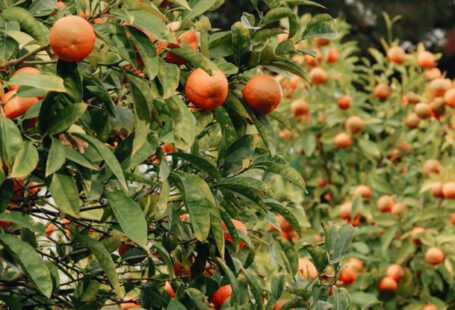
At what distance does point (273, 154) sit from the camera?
141 cm

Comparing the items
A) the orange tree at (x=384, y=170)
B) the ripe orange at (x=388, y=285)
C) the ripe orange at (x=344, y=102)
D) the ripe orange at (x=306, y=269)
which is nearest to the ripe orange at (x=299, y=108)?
the orange tree at (x=384, y=170)

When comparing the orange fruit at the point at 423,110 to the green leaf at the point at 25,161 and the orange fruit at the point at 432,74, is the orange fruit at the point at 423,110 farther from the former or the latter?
the green leaf at the point at 25,161

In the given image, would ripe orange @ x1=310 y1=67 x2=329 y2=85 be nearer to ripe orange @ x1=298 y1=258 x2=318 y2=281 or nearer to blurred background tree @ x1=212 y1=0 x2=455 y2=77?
ripe orange @ x1=298 y1=258 x2=318 y2=281

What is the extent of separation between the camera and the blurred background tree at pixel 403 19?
315 inches

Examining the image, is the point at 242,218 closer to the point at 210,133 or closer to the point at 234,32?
the point at 210,133

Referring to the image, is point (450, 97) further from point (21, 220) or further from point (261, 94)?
point (21, 220)

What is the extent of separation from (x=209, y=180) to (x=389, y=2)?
23.2ft

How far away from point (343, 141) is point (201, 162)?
208 cm

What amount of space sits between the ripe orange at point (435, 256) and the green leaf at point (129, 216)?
174cm

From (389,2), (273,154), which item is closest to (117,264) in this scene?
(273,154)

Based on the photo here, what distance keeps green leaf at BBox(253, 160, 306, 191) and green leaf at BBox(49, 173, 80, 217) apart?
0.38 metres

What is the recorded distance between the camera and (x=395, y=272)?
2889mm

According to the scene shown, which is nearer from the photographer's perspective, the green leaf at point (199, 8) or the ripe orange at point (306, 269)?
the green leaf at point (199, 8)

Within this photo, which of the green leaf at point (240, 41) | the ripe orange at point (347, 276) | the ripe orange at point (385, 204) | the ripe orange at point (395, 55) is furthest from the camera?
the ripe orange at point (395, 55)
